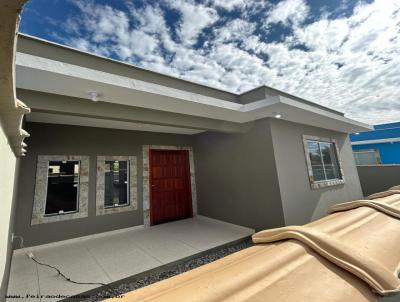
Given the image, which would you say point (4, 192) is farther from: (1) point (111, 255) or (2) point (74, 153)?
(2) point (74, 153)

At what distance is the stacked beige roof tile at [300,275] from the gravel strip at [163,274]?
2713mm

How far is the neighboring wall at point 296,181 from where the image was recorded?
454 cm

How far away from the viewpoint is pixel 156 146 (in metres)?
5.97

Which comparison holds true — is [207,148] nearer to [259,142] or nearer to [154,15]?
[259,142]

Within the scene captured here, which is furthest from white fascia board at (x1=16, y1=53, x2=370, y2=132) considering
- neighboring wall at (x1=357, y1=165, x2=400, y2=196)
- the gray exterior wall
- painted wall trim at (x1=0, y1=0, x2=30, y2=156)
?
neighboring wall at (x1=357, y1=165, x2=400, y2=196)

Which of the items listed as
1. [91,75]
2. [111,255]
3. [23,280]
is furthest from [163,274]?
[91,75]

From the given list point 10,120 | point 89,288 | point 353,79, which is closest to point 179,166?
point 89,288

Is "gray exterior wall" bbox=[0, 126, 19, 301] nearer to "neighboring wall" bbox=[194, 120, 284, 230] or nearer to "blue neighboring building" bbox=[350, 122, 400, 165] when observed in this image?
"neighboring wall" bbox=[194, 120, 284, 230]

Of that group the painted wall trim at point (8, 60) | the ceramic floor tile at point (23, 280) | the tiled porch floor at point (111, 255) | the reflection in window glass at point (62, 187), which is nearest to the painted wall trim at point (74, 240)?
the tiled porch floor at point (111, 255)

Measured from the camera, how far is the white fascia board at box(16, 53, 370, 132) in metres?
2.22

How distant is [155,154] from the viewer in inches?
238

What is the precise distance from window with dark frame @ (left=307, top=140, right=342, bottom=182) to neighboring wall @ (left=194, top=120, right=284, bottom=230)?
6.38 ft

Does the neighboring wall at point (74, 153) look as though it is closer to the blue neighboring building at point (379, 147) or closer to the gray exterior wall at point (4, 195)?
the gray exterior wall at point (4, 195)

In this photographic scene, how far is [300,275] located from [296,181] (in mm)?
4845
